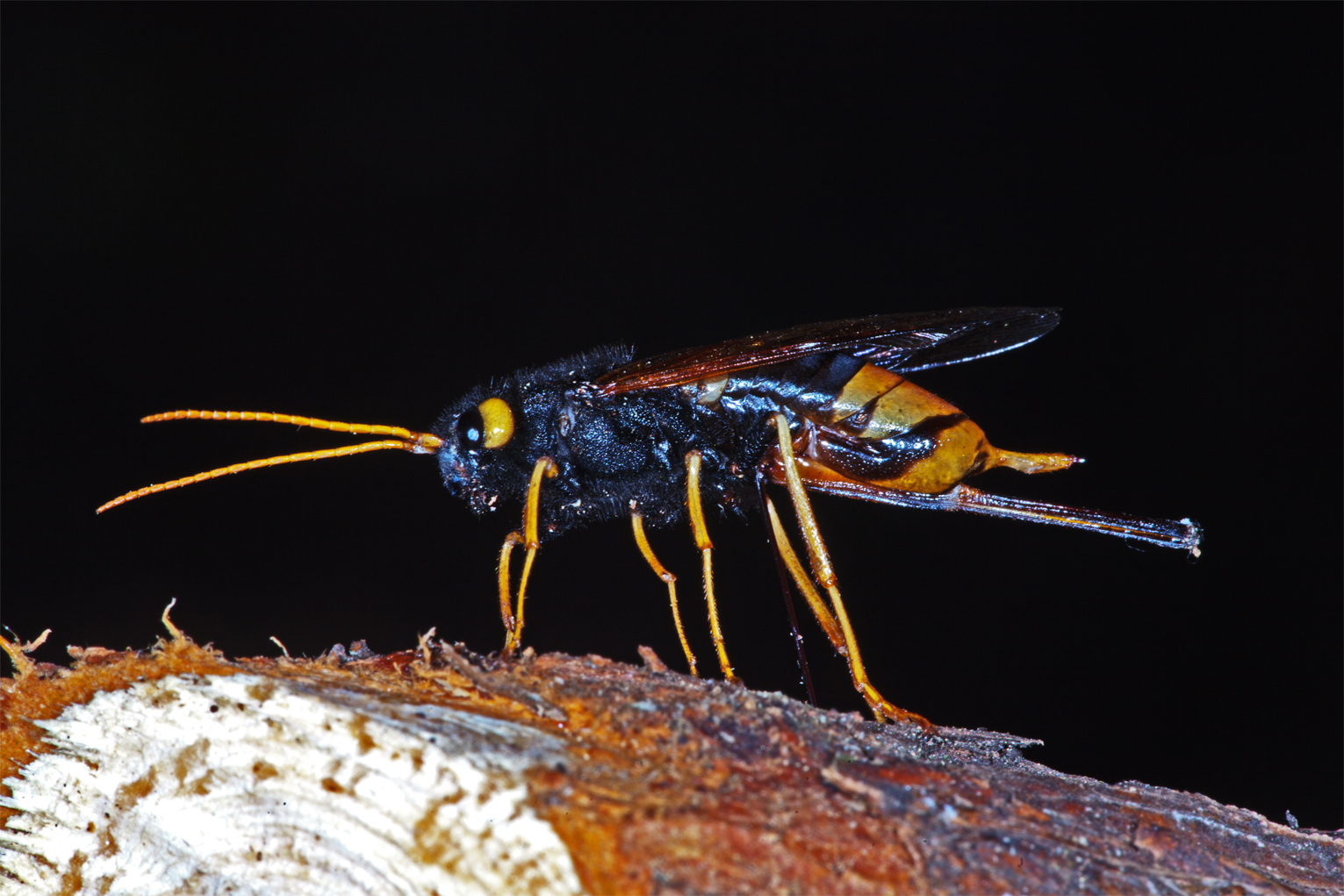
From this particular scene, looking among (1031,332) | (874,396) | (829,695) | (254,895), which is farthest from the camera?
(829,695)

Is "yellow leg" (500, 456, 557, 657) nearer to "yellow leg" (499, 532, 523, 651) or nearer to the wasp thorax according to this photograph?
"yellow leg" (499, 532, 523, 651)

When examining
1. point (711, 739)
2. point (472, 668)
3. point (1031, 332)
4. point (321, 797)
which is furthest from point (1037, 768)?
point (1031, 332)

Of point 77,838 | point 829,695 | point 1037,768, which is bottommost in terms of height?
point 829,695

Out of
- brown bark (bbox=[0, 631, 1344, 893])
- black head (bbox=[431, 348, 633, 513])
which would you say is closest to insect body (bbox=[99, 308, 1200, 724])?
black head (bbox=[431, 348, 633, 513])

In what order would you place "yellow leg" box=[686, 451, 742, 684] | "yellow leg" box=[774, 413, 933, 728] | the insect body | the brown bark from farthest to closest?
1. the insect body
2. "yellow leg" box=[686, 451, 742, 684]
3. "yellow leg" box=[774, 413, 933, 728]
4. the brown bark

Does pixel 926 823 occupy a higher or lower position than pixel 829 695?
higher

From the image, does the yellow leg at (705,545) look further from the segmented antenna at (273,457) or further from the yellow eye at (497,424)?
the segmented antenna at (273,457)

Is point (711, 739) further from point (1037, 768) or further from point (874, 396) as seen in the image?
point (874, 396)
